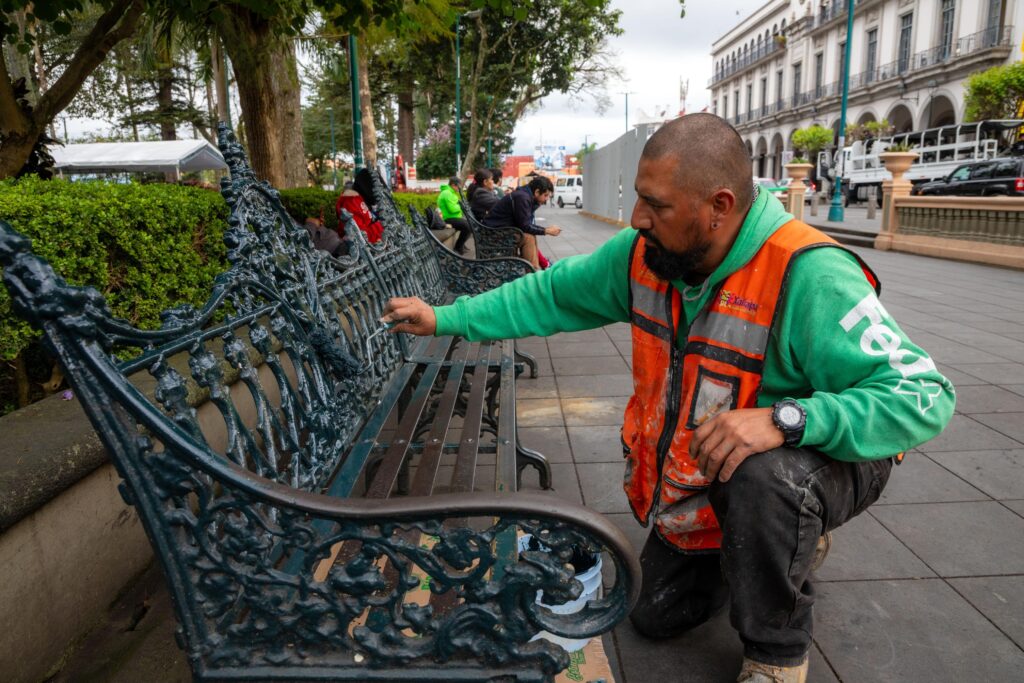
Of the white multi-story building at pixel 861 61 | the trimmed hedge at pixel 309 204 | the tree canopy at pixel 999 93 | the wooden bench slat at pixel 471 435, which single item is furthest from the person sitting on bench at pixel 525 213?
the white multi-story building at pixel 861 61

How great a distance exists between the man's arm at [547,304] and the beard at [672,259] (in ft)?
0.97

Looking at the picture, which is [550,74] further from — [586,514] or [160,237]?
[586,514]

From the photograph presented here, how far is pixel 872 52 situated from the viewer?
4550 centimetres

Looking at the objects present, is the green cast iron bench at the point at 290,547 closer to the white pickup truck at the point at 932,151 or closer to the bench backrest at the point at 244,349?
the bench backrest at the point at 244,349

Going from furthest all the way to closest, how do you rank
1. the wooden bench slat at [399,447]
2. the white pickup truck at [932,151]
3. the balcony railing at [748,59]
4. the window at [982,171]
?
the balcony railing at [748,59] → the white pickup truck at [932,151] → the window at [982,171] → the wooden bench slat at [399,447]

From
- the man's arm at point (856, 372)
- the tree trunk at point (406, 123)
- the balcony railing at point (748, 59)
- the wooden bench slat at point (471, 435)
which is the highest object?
the balcony railing at point (748, 59)

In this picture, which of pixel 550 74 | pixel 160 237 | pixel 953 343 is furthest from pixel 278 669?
pixel 550 74

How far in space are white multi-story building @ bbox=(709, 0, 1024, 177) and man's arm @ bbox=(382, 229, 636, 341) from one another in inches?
1536

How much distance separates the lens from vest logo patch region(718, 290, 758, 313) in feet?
6.40

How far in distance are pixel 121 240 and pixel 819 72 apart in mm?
57351

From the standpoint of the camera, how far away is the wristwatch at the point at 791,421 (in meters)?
1.74

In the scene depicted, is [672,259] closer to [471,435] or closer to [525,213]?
[471,435]

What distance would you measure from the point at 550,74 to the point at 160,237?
27.2 metres

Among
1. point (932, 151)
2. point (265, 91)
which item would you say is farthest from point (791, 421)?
point (932, 151)
